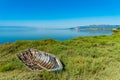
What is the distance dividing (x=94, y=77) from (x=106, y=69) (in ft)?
3.51

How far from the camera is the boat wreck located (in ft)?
33.3

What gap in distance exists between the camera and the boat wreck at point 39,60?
33.3 ft

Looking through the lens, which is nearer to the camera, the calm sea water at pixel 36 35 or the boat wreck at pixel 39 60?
the boat wreck at pixel 39 60

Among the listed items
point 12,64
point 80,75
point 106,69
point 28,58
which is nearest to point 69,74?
point 80,75

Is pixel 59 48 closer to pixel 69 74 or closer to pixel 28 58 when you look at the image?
pixel 28 58

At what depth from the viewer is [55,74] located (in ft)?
26.7

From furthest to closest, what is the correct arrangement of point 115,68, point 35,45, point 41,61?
point 35,45, point 41,61, point 115,68

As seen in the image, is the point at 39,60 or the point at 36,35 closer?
the point at 39,60

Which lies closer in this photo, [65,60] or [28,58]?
[65,60]

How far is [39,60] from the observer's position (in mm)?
11750

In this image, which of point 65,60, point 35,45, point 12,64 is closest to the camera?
point 12,64

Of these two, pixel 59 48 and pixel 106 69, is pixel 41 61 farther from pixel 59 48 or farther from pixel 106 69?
pixel 106 69

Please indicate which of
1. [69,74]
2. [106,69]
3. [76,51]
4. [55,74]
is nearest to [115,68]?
[106,69]

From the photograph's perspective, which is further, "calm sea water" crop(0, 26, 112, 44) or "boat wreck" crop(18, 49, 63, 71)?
"calm sea water" crop(0, 26, 112, 44)
